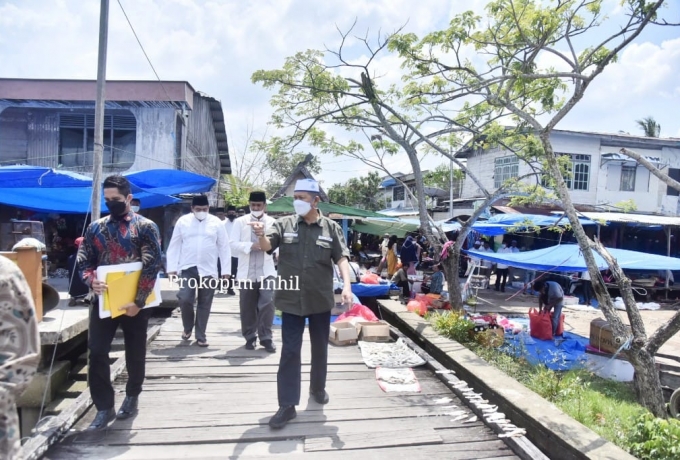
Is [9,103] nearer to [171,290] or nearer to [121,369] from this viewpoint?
[171,290]

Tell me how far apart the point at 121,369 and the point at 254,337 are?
146 cm

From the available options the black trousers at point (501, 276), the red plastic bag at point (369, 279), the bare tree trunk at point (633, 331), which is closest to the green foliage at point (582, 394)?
the bare tree trunk at point (633, 331)

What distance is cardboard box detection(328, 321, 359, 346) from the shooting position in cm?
561

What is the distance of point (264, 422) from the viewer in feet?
11.5

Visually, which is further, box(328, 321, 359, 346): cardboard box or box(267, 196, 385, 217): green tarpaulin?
box(267, 196, 385, 217): green tarpaulin

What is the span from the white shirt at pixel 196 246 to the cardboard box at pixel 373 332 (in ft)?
5.90

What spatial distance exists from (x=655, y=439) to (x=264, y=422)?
2.83 meters

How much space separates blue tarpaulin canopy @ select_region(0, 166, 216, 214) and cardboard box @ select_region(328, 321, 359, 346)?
4.96 m

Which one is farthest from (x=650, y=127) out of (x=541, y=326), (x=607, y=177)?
(x=541, y=326)

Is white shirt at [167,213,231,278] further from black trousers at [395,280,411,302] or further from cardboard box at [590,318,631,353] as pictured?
black trousers at [395,280,411,302]

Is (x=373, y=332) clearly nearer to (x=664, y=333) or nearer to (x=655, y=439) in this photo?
(x=655, y=439)

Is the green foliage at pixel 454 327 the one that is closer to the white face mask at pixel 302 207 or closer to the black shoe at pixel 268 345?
the black shoe at pixel 268 345

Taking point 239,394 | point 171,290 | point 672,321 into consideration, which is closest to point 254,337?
point 239,394

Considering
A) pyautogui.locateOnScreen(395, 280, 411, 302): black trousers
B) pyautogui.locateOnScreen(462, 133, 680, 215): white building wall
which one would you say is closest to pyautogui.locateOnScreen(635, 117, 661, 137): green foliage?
pyautogui.locateOnScreen(462, 133, 680, 215): white building wall
